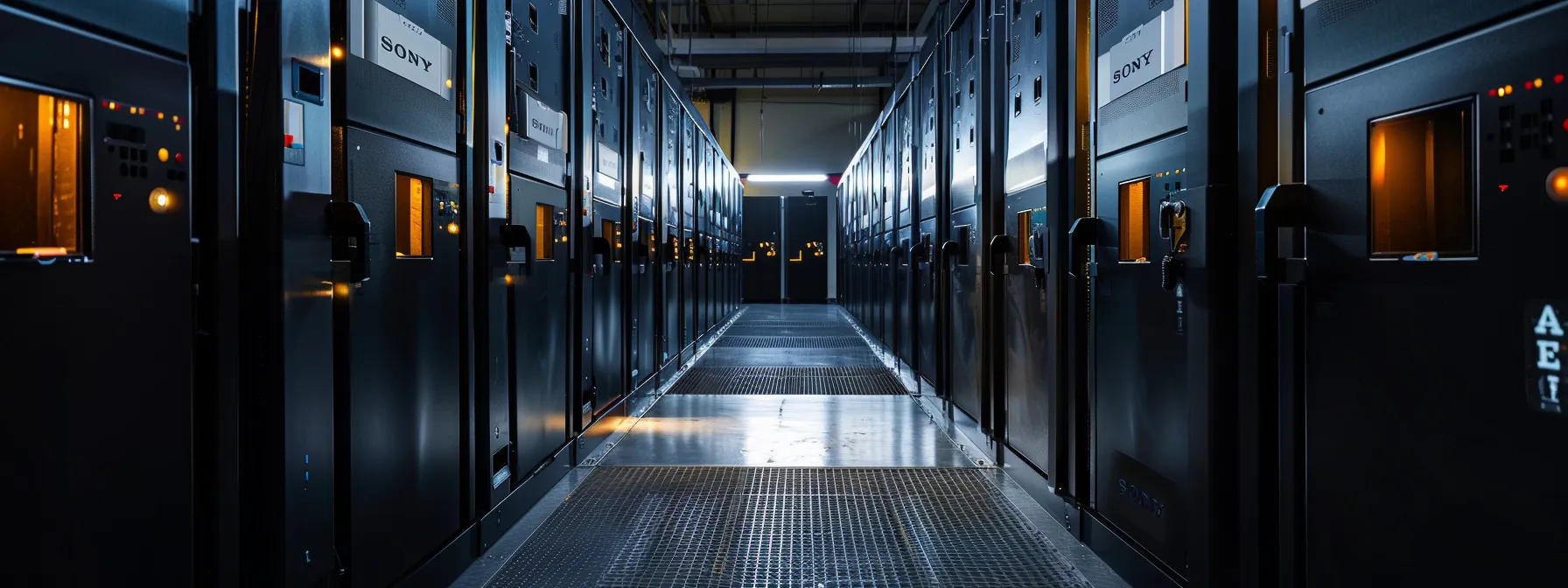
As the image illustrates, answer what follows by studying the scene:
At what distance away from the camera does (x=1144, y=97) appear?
2.53m

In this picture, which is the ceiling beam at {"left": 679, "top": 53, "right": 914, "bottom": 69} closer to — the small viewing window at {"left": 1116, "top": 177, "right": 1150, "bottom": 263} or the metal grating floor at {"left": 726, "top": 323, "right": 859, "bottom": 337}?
the metal grating floor at {"left": 726, "top": 323, "right": 859, "bottom": 337}

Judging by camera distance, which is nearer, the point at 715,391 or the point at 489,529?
the point at 489,529

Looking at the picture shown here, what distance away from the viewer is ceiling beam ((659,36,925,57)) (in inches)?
506

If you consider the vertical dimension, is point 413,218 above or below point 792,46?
below

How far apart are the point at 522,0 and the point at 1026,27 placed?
2.01 m

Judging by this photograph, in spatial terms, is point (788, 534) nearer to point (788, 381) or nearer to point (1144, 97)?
point (1144, 97)

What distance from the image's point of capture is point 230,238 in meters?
1.65

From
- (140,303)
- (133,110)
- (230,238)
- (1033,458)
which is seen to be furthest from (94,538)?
(1033,458)

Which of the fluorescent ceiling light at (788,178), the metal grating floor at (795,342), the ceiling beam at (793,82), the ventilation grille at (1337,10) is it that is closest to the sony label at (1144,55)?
Result: the ventilation grille at (1337,10)

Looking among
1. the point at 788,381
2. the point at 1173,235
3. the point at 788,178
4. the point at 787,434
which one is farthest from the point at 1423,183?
the point at 788,178

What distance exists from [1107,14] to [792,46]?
35.4ft

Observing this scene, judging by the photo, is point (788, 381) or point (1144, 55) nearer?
point (1144, 55)

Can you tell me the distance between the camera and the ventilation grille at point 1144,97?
2.33 metres

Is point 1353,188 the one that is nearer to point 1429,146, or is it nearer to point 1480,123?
point 1429,146
